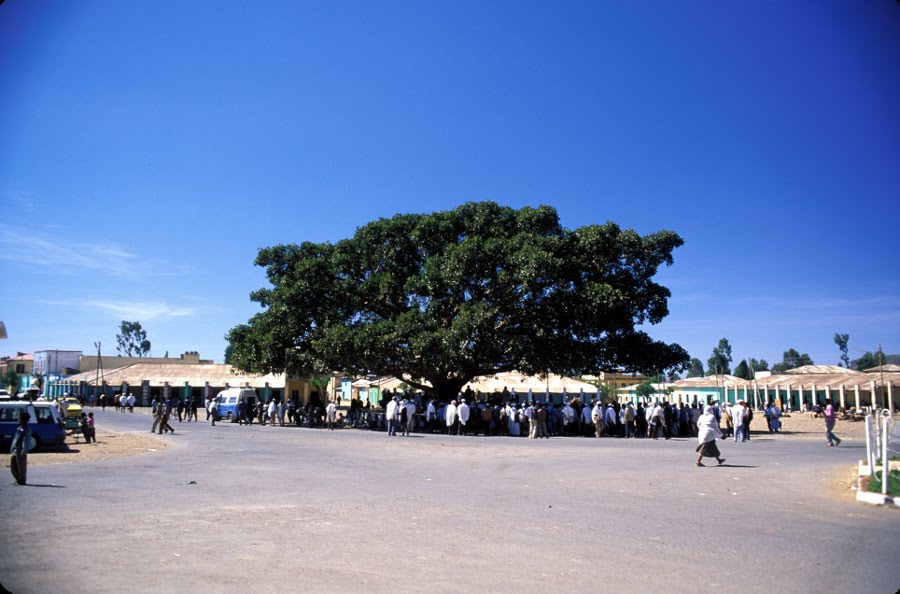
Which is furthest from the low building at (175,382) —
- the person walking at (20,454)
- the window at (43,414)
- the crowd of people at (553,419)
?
the person walking at (20,454)

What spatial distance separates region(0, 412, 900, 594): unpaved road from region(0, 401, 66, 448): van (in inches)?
186

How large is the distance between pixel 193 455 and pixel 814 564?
16.8 metres

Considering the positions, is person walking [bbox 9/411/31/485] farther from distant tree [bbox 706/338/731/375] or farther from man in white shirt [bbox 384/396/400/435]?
distant tree [bbox 706/338/731/375]

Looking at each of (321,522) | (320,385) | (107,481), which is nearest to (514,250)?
(107,481)

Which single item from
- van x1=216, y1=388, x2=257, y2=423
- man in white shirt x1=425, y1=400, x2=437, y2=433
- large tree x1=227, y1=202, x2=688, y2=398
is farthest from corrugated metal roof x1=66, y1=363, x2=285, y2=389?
man in white shirt x1=425, y1=400, x2=437, y2=433

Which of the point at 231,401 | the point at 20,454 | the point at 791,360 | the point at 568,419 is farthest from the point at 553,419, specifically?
the point at 791,360

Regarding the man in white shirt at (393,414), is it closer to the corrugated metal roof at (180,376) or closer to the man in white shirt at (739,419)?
the man in white shirt at (739,419)

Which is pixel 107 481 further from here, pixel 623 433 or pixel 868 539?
pixel 623 433

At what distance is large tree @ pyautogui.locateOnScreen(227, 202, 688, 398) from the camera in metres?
33.5

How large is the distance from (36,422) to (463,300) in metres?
19.3

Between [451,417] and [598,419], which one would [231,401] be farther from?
[598,419]

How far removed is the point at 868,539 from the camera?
29.0 feet

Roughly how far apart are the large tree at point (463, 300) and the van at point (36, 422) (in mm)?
14411

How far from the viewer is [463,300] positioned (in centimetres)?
3506
